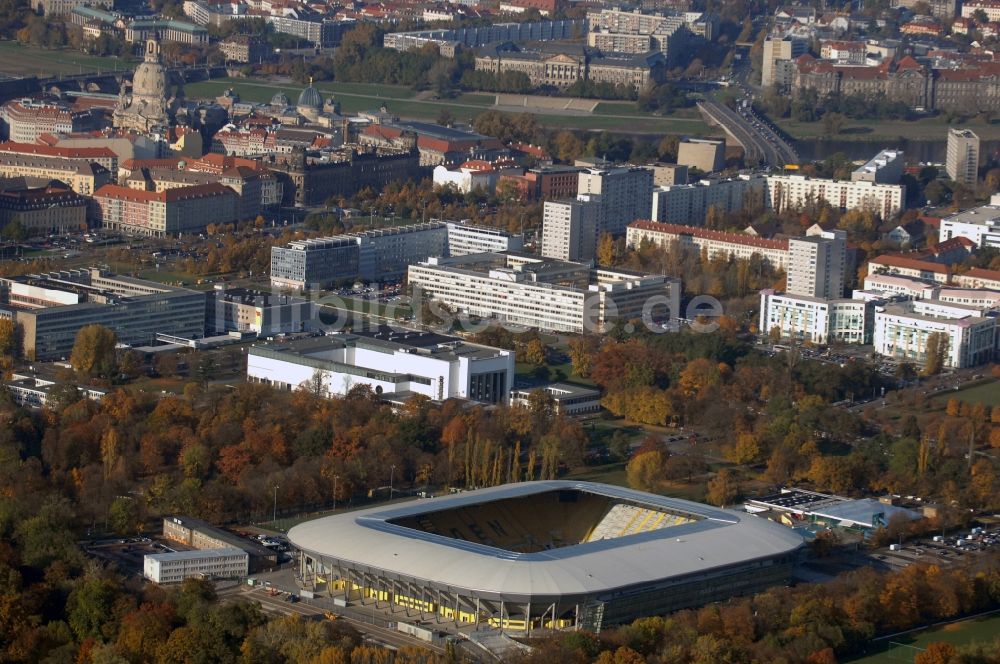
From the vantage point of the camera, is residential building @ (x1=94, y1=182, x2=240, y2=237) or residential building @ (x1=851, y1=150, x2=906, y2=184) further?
residential building @ (x1=851, y1=150, x2=906, y2=184)

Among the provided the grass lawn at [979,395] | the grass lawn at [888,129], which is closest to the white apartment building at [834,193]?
the grass lawn at [888,129]

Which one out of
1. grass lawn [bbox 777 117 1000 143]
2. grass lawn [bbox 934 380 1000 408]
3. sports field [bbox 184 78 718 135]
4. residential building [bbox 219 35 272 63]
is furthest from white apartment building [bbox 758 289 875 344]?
residential building [bbox 219 35 272 63]

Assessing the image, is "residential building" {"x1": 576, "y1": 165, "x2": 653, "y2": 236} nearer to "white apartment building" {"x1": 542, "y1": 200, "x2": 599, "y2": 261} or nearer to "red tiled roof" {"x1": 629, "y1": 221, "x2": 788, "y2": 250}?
"red tiled roof" {"x1": 629, "y1": 221, "x2": 788, "y2": 250}

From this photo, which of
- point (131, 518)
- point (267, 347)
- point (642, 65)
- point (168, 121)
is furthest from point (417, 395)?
point (642, 65)

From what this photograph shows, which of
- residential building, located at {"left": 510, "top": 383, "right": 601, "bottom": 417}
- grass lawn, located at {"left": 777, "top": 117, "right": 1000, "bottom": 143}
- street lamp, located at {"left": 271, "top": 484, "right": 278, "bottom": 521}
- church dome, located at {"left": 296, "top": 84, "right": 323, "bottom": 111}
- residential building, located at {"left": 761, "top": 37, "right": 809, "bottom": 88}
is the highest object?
residential building, located at {"left": 761, "top": 37, "right": 809, "bottom": 88}

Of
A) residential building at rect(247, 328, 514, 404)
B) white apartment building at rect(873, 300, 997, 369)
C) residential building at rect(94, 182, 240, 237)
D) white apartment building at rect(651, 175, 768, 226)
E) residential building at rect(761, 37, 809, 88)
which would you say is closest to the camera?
residential building at rect(247, 328, 514, 404)

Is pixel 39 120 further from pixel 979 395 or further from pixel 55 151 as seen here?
pixel 979 395

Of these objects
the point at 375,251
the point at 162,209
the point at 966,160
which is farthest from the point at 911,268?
the point at 162,209
